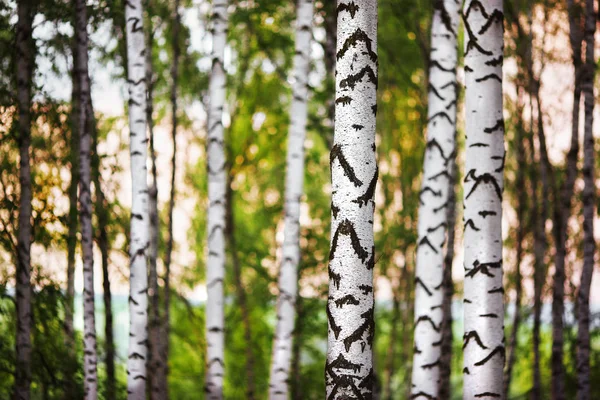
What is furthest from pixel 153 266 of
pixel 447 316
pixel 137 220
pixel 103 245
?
pixel 447 316

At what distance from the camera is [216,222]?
621 cm

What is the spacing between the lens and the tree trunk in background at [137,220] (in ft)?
18.3

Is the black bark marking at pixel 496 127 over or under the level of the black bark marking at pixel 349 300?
over

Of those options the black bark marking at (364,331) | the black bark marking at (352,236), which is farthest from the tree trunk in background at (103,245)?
the black bark marking at (364,331)

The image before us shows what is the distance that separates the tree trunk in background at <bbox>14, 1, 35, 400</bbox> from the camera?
18.9ft

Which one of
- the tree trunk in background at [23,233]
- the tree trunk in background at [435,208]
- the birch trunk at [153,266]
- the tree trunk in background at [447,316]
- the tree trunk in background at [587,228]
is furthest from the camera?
the birch trunk at [153,266]

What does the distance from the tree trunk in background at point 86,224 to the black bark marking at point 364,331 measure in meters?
3.59

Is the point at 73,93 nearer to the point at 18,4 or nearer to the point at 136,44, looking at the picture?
the point at 18,4

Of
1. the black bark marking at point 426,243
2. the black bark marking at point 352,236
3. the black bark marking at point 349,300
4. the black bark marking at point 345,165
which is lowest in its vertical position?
the black bark marking at point 349,300

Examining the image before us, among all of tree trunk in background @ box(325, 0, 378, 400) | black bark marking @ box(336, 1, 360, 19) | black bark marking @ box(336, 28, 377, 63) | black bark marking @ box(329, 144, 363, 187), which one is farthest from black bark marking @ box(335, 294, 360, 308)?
black bark marking @ box(336, 1, 360, 19)

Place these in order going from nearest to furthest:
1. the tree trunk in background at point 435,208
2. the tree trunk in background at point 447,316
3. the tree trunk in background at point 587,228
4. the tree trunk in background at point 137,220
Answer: the tree trunk in background at point 435,208
the tree trunk in background at point 137,220
the tree trunk in background at point 587,228
the tree trunk in background at point 447,316

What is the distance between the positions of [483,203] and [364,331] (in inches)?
45.2

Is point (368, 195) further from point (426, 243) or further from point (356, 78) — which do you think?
point (426, 243)

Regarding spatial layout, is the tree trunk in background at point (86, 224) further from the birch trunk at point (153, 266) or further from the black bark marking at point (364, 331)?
the black bark marking at point (364, 331)
